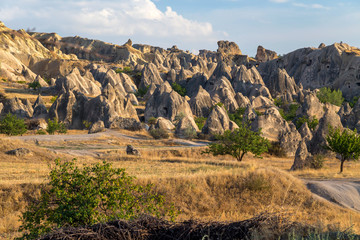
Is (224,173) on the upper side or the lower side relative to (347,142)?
lower

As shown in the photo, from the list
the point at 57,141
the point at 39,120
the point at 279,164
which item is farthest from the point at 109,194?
the point at 39,120

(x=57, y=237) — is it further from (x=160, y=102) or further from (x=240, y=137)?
(x=160, y=102)

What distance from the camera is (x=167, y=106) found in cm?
6525

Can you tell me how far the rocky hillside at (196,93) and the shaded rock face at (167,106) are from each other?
7.5 inches

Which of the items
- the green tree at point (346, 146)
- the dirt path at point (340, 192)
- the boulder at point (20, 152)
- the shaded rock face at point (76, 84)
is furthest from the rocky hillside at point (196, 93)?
the boulder at point (20, 152)

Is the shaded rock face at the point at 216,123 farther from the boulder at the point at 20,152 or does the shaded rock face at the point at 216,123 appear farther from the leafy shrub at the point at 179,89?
the leafy shrub at the point at 179,89

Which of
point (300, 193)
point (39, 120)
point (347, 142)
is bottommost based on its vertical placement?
point (39, 120)

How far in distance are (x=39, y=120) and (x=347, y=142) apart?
4262cm

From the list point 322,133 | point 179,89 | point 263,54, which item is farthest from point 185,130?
point 263,54

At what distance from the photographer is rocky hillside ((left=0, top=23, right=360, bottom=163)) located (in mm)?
45656

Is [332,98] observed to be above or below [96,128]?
above

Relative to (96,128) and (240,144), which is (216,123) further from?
(240,144)

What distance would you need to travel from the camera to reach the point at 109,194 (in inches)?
352

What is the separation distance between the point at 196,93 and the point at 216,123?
95.3ft
